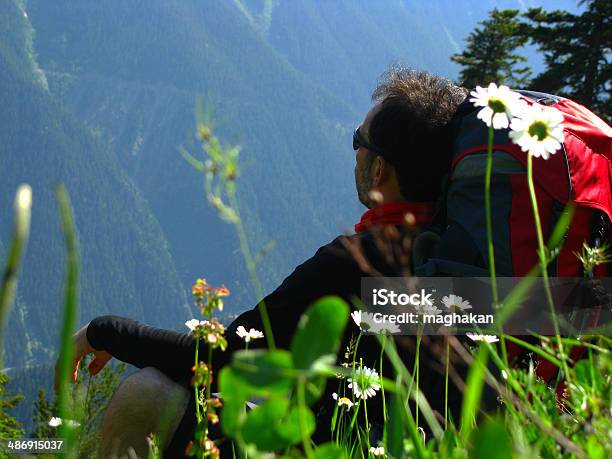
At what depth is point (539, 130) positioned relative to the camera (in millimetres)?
820

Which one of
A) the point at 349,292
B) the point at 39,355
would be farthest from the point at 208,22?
the point at 349,292

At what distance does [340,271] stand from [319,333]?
6.14 ft

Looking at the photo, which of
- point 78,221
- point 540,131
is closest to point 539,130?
point 540,131

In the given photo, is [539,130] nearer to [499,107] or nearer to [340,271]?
[499,107]

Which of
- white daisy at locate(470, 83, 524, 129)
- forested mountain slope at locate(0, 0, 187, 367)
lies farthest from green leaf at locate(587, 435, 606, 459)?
forested mountain slope at locate(0, 0, 187, 367)

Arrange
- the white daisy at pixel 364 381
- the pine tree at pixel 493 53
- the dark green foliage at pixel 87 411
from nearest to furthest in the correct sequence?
the dark green foliage at pixel 87 411, the white daisy at pixel 364 381, the pine tree at pixel 493 53

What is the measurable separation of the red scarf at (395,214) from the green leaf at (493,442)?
1960 mm

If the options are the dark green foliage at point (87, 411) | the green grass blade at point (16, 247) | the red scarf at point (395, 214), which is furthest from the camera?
the red scarf at point (395, 214)

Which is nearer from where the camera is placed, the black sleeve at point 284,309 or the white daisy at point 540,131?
the white daisy at point 540,131

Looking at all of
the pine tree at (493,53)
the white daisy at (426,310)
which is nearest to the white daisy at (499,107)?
the white daisy at (426,310)

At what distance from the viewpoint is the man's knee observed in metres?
2.03

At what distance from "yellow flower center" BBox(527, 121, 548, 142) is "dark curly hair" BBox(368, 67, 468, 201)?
162cm

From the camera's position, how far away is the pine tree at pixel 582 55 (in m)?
17.4

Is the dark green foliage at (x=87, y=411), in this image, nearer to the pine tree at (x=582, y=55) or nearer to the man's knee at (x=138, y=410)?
the man's knee at (x=138, y=410)
